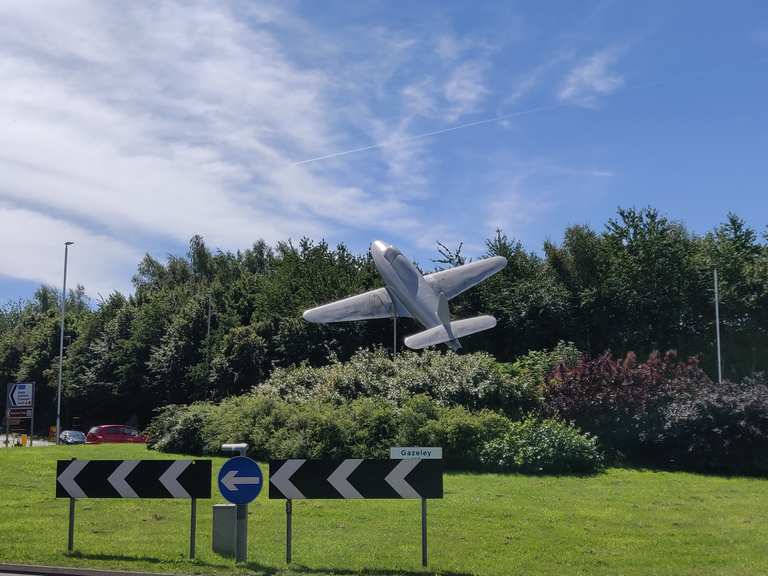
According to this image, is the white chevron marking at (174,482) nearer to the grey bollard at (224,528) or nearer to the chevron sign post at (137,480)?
the chevron sign post at (137,480)

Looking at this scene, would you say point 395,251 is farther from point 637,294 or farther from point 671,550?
point 671,550

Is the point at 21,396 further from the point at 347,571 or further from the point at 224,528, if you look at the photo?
the point at 347,571

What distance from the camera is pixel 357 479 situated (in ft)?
34.6

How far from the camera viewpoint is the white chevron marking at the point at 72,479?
1131cm

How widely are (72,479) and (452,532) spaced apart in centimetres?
565

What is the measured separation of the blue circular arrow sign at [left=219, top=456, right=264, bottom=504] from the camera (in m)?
10.4

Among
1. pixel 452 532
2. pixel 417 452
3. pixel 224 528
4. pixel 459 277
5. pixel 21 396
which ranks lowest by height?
pixel 452 532

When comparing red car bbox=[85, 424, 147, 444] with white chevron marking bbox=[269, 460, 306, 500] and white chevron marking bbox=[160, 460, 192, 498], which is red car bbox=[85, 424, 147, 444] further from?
white chevron marking bbox=[269, 460, 306, 500]

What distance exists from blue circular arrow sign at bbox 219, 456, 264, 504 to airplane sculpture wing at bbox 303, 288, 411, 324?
26.4 metres

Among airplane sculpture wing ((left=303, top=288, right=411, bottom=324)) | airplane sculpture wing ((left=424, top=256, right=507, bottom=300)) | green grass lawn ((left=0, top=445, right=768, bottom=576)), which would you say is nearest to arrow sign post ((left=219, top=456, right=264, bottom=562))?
green grass lawn ((left=0, top=445, right=768, bottom=576))

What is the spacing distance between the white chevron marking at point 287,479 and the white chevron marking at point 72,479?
284cm

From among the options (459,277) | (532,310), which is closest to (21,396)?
(459,277)

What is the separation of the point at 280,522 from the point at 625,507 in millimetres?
6534

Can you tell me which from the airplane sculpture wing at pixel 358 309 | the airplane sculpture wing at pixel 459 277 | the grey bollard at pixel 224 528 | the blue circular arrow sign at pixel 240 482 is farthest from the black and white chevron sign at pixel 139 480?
the airplane sculpture wing at pixel 459 277
